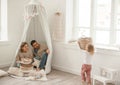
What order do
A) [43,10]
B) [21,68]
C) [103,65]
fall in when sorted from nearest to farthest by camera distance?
1. [103,65]
2. [21,68]
3. [43,10]

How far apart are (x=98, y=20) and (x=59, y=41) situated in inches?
41.8

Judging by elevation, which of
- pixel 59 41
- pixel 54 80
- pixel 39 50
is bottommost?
pixel 54 80

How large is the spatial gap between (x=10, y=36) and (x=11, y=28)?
199 millimetres

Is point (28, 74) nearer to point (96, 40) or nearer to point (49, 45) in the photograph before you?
point (49, 45)

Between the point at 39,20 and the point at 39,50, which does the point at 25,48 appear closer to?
the point at 39,50

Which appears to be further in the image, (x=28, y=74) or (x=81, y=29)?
(x=81, y=29)

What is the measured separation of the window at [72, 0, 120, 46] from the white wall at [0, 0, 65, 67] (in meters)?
0.56

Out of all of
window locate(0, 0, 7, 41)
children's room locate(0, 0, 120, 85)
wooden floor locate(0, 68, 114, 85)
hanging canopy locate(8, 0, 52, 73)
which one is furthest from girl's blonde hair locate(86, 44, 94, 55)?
window locate(0, 0, 7, 41)

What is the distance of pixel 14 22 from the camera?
18.0 ft

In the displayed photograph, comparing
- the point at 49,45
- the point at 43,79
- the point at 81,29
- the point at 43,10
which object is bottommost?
the point at 43,79

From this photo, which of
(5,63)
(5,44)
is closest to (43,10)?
(5,44)

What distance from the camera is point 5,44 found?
17.5ft

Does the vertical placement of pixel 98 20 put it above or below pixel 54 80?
above

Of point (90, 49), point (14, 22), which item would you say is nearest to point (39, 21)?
point (14, 22)
